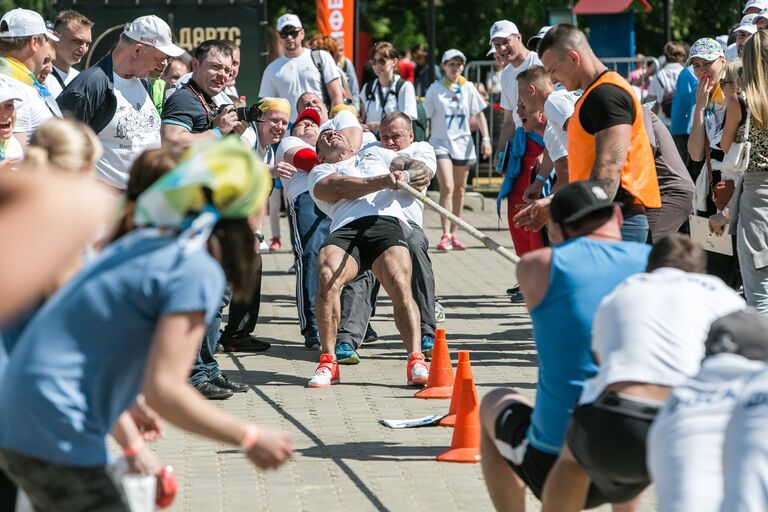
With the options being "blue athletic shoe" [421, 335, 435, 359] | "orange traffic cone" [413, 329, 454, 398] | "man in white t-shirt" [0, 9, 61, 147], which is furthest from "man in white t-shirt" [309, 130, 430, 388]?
"man in white t-shirt" [0, 9, 61, 147]

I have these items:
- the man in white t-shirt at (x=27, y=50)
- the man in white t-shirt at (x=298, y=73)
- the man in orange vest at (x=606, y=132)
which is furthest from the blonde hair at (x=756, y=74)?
the man in white t-shirt at (x=298, y=73)

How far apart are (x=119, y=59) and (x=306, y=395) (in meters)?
2.25

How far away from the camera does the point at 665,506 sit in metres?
3.48

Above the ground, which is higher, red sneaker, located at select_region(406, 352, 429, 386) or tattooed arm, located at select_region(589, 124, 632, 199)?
tattooed arm, located at select_region(589, 124, 632, 199)

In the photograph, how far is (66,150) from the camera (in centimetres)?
386

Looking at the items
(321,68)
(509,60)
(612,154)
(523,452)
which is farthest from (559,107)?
(321,68)

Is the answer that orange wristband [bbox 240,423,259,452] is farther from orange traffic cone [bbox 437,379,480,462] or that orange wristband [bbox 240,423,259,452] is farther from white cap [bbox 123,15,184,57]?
white cap [bbox 123,15,184,57]

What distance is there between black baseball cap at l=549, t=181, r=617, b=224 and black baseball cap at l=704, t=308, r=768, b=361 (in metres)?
0.90

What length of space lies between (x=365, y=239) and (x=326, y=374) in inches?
36.5

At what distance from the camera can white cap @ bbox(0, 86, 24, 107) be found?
6012 mm

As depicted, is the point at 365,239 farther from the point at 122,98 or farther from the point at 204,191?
the point at 204,191

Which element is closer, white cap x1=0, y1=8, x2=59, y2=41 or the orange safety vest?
the orange safety vest

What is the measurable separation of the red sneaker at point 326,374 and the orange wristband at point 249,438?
14.4 ft

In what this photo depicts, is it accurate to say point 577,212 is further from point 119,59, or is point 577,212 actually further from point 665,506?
point 119,59
